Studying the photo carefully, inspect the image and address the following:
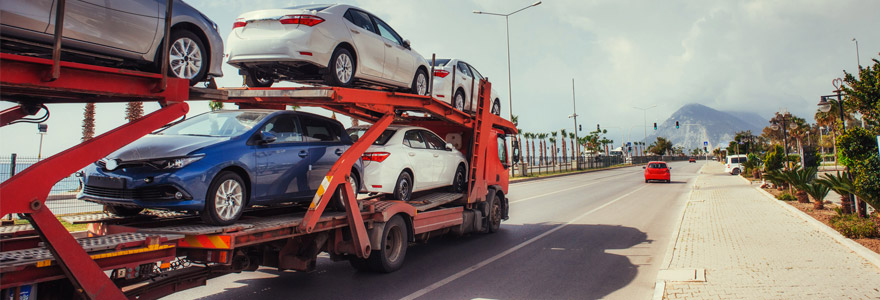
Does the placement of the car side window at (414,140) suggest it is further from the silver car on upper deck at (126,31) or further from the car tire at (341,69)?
the silver car on upper deck at (126,31)

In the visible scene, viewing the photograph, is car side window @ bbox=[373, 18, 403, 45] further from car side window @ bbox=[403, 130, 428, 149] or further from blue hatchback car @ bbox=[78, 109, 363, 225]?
blue hatchback car @ bbox=[78, 109, 363, 225]

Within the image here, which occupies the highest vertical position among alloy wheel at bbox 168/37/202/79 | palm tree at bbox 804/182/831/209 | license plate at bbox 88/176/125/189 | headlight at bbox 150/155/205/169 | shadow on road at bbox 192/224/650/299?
alloy wheel at bbox 168/37/202/79

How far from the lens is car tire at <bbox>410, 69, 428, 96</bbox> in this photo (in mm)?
8977

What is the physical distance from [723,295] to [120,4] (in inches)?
255

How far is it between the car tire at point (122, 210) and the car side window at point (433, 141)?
15.4ft

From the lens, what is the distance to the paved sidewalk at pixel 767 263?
5.70 meters

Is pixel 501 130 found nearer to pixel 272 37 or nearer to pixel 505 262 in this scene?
pixel 505 262

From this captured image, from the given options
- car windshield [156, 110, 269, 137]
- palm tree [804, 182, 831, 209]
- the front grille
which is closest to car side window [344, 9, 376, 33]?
car windshield [156, 110, 269, 137]

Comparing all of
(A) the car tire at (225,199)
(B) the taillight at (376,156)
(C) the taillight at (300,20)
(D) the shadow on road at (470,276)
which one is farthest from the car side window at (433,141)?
(A) the car tire at (225,199)

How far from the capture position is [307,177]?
20.5 feet

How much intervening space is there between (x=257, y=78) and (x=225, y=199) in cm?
247

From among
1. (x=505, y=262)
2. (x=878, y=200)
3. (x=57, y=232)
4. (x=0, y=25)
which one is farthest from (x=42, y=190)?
(x=878, y=200)

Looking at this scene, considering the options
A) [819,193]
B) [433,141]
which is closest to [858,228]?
[819,193]

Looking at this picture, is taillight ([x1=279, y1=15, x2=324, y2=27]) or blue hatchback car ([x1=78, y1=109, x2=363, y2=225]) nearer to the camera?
blue hatchback car ([x1=78, y1=109, x2=363, y2=225])
